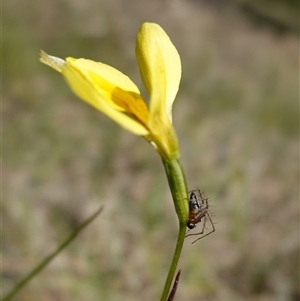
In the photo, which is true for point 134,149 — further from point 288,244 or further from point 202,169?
point 288,244

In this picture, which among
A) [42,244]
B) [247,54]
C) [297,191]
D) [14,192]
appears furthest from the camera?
[247,54]

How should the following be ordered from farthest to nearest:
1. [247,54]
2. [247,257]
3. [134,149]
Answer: [247,54] < [134,149] < [247,257]

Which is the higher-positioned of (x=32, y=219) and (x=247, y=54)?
(x=32, y=219)

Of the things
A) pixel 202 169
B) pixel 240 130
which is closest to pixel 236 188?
pixel 202 169

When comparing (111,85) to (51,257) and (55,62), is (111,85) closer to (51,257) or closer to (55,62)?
(55,62)

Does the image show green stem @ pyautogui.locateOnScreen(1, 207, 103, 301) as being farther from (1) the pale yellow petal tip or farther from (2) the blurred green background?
(2) the blurred green background

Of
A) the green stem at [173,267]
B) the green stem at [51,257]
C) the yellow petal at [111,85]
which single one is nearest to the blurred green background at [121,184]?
the green stem at [51,257]

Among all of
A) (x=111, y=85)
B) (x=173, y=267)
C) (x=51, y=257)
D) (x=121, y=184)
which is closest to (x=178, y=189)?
(x=173, y=267)

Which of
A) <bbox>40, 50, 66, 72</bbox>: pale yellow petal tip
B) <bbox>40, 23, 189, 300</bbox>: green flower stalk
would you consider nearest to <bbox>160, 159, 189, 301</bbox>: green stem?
<bbox>40, 23, 189, 300</bbox>: green flower stalk
